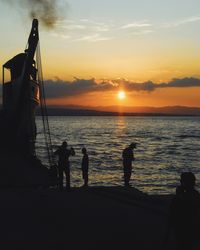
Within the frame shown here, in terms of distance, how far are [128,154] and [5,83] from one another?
37.5 ft

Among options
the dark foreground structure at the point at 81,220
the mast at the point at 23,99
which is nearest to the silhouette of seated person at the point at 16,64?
the mast at the point at 23,99

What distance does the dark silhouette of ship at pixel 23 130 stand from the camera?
786 inches

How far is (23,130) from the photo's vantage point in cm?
2420

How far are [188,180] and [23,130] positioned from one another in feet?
59.6

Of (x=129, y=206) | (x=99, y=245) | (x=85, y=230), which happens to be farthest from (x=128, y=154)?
(x=99, y=245)

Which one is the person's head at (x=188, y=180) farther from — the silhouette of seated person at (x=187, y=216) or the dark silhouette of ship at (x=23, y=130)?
the dark silhouette of ship at (x=23, y=130)

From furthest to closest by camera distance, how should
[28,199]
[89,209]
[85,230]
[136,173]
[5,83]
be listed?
Result: [136,173], [5,83], [28,199], [89,209], [85,230]

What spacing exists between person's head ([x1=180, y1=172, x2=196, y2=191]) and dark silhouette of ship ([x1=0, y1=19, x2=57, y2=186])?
40.2ft

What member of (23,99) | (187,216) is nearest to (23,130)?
(23,99)

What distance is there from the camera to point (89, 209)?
520 inches

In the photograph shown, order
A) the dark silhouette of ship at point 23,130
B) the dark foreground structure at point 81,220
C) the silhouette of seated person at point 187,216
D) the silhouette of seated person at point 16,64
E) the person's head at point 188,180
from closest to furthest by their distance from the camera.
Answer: the person's head at point 188,180, the silhouette of seated person at point 187,216, the dark foreground structure at point 81,220, the dark silhouette of ship at point 23,130, the silhouette of seated person at point 16,64

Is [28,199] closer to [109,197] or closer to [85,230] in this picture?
[109,197]

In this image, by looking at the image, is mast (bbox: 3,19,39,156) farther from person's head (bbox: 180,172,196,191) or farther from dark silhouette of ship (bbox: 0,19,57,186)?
person's head (bbox: 180,172,196,191)

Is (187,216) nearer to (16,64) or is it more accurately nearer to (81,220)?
(81,220)
